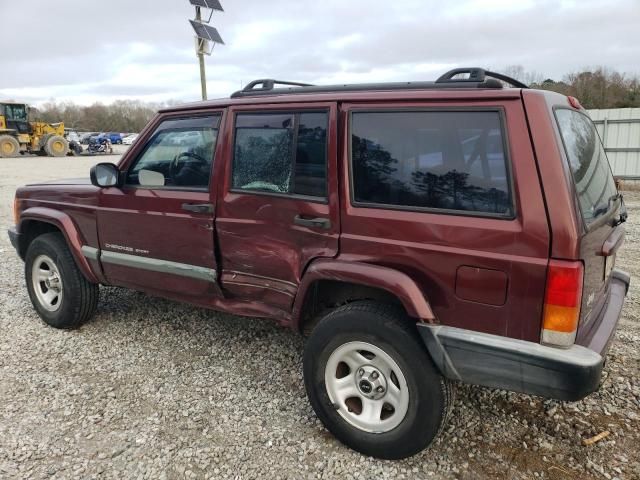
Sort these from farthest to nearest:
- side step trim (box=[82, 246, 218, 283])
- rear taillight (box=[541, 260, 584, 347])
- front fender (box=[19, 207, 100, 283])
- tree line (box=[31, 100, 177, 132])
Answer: tree line (box=[31, 100, 177, 132]) < front fender (box=[19, 207, 100, 283]) < side step trim (box=[82, 246, 218, 283]) < rear taillight (box=[541, 260, 584, 347])

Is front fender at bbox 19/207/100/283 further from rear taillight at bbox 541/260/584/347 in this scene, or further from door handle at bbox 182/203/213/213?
rear taillight at bbox 541/260/584/347

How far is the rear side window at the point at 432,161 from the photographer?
2256mm

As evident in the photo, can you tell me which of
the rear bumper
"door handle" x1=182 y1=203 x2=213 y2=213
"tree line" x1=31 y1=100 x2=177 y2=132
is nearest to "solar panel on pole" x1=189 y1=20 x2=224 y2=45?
"door handle" x1=182 y1=203 x2=213 y2=213

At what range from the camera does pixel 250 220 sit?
301cm

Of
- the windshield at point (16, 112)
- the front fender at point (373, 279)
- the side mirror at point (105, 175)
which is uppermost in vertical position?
the windshield at point (16, 112)

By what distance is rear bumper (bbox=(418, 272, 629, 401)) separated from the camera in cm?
211

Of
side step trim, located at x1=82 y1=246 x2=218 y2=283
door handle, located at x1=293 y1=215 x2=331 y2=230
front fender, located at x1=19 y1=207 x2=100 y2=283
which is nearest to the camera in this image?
door handle, located at x1=293 y1=215 x2=331 y2=230

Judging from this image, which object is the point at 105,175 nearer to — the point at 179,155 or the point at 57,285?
the point at 179,155

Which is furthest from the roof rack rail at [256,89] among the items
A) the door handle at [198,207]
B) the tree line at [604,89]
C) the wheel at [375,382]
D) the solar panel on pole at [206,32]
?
the tree line at [604,89]

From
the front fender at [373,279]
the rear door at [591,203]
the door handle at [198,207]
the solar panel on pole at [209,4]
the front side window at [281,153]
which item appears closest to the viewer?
the rear door at [591,203]

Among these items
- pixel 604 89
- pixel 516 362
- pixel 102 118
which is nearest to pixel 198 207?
pixel 516 362

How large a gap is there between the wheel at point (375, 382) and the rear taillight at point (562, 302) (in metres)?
0.58

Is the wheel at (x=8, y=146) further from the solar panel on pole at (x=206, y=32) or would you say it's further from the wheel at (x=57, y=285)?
the wheel at (x=57, y=285)

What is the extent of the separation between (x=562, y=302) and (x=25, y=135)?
3401cm
